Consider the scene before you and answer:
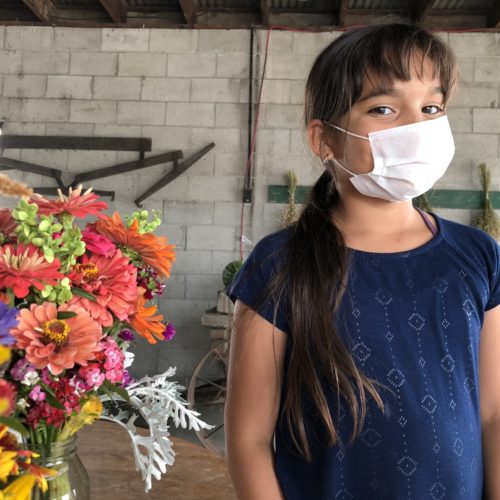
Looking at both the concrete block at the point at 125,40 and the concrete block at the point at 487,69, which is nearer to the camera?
the concrete block at the point at 487,69

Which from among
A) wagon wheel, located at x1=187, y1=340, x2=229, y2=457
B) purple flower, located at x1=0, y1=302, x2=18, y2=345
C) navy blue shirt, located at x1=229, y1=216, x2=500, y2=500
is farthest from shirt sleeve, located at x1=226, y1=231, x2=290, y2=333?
wagon wheel, located at x1=187, y1=340, x2=229, y2=457

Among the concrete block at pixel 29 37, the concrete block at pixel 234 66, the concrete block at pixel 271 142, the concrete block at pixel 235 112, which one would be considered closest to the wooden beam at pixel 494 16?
the concrete block at pixel 271 142

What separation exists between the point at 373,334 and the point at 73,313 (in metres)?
0.44

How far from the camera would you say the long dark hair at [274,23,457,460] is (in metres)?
0.78

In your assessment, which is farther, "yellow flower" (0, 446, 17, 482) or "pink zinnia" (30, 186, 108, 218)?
"pink zinnia" (30, 186, 108, 218)

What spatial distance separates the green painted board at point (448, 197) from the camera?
3.85m

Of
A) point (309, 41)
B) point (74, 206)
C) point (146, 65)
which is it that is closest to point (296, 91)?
point (309, 41)

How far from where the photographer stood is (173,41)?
395 centimetres

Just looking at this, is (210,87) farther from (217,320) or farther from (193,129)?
(217,320)

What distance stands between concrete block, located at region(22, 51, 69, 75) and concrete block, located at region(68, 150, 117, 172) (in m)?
0.63

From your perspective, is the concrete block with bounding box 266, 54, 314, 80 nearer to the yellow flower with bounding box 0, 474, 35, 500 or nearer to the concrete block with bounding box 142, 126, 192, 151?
the concrete block with bounding box 142, 126, 192, 151

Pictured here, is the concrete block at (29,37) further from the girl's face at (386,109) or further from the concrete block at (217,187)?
the girl's face at (386,109)

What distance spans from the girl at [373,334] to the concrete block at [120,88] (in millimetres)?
3334

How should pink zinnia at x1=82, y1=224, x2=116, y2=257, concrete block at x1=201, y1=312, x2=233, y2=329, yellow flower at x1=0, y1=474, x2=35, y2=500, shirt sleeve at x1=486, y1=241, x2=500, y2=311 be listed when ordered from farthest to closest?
concrete block at x1=201, y1=312, x2=233, y2=329
shirt sleeve at x1=486, y1=241, x2=500, y2=311
pink zinnia at x1=82, y1=224, x2=116, y2=257
yellow flower at x1=0, y1=474, x2=35, y2=500
